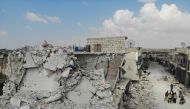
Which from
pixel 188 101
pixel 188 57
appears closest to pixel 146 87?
pixel 188 101

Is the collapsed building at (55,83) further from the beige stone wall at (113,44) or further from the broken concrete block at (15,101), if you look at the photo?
the beige stone wall at (113,44)

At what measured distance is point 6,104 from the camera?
14125mm

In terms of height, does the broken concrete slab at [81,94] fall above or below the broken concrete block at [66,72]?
below

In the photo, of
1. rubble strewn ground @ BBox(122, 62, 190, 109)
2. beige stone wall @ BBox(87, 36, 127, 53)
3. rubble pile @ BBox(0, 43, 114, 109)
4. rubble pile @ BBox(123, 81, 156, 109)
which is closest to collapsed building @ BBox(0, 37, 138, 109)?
rubble pile @ BBox(0, 43, 114, 109)

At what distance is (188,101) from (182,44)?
62.1ft

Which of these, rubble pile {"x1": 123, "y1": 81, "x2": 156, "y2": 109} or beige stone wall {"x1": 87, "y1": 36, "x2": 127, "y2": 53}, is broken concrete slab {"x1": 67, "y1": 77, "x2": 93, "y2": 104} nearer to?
rubble pile {"x1": 123, "y1": 81, "x2": 156, "y2": 109}

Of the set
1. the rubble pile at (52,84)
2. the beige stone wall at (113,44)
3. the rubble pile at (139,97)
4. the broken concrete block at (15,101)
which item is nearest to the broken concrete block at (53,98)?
the rubble pile at (52,84)

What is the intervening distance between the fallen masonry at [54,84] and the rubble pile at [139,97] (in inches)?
66.9

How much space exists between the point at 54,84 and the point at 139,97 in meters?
6.22

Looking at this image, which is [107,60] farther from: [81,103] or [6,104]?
[6,104]

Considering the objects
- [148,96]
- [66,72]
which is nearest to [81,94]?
[66,72]

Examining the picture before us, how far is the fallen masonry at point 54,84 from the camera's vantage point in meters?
13.9

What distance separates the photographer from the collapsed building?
13.9 metres

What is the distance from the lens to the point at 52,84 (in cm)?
1459
